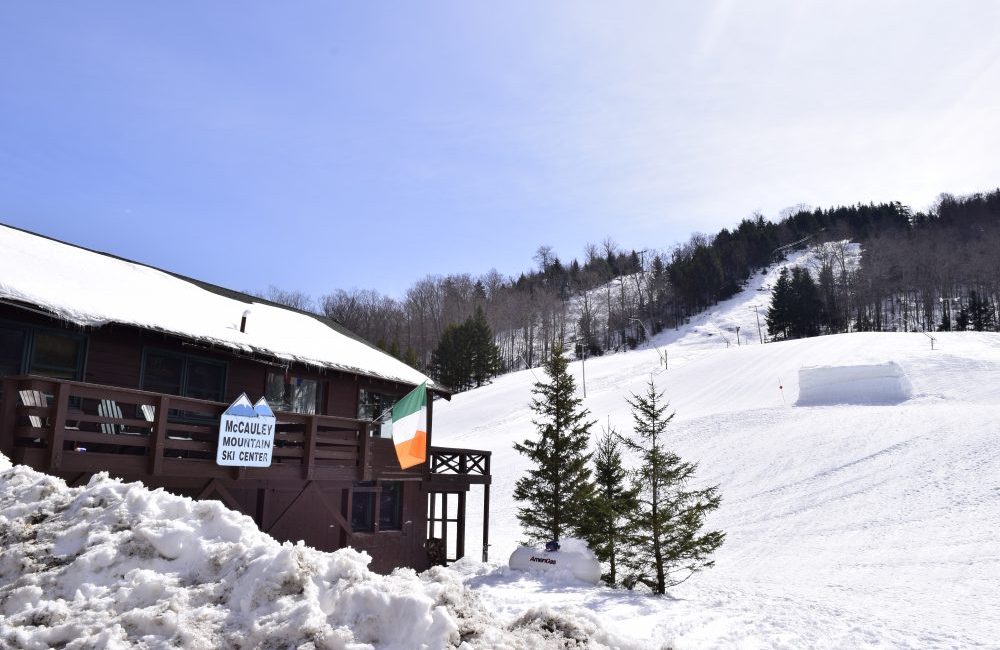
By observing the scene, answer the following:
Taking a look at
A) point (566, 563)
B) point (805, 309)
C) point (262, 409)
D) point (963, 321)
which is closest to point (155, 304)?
point (262, 409)

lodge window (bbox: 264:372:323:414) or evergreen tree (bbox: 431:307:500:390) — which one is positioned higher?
evergreen tree (bbox: 431:307:500:390)

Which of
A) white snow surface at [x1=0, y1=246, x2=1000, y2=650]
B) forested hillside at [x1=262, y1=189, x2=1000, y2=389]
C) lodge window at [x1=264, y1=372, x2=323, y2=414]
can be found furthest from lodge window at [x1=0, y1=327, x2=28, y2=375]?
forested hillside at [x1=262, y1=189, x2=1000, y2=389]

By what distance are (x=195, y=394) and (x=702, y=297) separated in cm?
9795

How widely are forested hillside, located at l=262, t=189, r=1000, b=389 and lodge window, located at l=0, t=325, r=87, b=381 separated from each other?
173 feet

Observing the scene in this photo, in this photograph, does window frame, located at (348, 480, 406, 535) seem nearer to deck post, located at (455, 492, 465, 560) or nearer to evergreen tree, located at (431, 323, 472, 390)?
deck post, located at (455, 492, 465, 560)

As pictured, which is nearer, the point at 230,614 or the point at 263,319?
the point at 230,614

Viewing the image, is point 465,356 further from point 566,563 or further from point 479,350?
point 566,563

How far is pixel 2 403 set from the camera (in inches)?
332

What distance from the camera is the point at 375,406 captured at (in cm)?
1878

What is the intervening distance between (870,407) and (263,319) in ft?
104

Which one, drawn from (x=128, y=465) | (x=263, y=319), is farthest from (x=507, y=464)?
(x=128, y=465)

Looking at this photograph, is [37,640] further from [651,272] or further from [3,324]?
[651,272]

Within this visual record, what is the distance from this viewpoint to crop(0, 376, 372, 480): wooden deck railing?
8.60 meters

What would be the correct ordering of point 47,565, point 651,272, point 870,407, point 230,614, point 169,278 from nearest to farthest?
point 230,614
point 47,565
point 169,278
point 870,407
point 651,272
